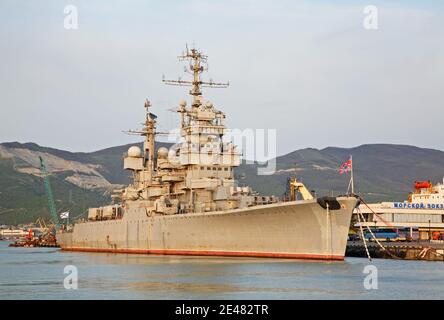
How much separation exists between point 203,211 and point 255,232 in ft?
20.2

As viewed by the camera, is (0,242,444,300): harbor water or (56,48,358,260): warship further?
(56,48,358,260): warship

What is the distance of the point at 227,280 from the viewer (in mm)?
34125

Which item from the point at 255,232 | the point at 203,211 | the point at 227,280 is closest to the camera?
the point at 227,280

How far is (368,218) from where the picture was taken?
77.9 m

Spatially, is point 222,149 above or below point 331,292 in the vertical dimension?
above

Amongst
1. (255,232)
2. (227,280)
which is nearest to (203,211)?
(255,232)

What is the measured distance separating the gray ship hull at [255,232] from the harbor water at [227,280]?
115 centimetres

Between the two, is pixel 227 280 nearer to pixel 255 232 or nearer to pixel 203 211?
pixel 255 232

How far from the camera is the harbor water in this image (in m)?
29.5

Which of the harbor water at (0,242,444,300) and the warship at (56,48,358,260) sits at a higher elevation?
the warship at (56,48,358,260)

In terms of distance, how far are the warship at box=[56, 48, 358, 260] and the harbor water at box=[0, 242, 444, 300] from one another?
1.61m

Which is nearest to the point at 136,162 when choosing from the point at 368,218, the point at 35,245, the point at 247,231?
the point at 247,231
